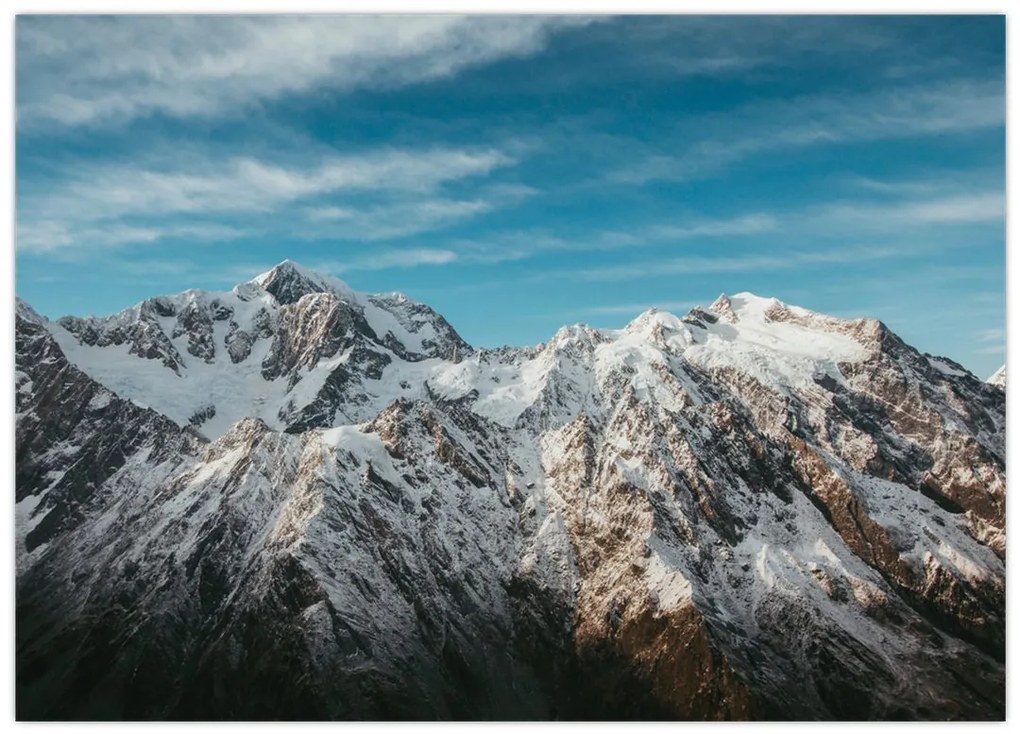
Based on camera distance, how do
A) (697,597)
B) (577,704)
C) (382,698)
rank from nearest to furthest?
(382,698) → (577,704) → (697,597)

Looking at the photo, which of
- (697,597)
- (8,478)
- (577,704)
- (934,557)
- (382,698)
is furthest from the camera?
(934,557)

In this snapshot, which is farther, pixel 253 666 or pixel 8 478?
pixel 253 666

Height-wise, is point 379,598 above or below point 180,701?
above

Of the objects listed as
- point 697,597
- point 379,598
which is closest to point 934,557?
point 697,597

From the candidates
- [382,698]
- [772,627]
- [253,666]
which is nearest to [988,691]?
[772,627]

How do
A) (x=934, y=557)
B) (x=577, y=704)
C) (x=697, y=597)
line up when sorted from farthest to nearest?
(x=934, y=557) → (x=697, y=597) → (x=577, y=704)

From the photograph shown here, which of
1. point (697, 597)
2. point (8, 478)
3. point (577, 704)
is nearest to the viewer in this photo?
point (8, 478)

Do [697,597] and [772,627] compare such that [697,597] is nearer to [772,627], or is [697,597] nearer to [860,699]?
[772,627]

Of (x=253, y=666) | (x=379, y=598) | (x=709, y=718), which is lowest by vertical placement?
(x=709, y=718)

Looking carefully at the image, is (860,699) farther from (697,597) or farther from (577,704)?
(577,704)
